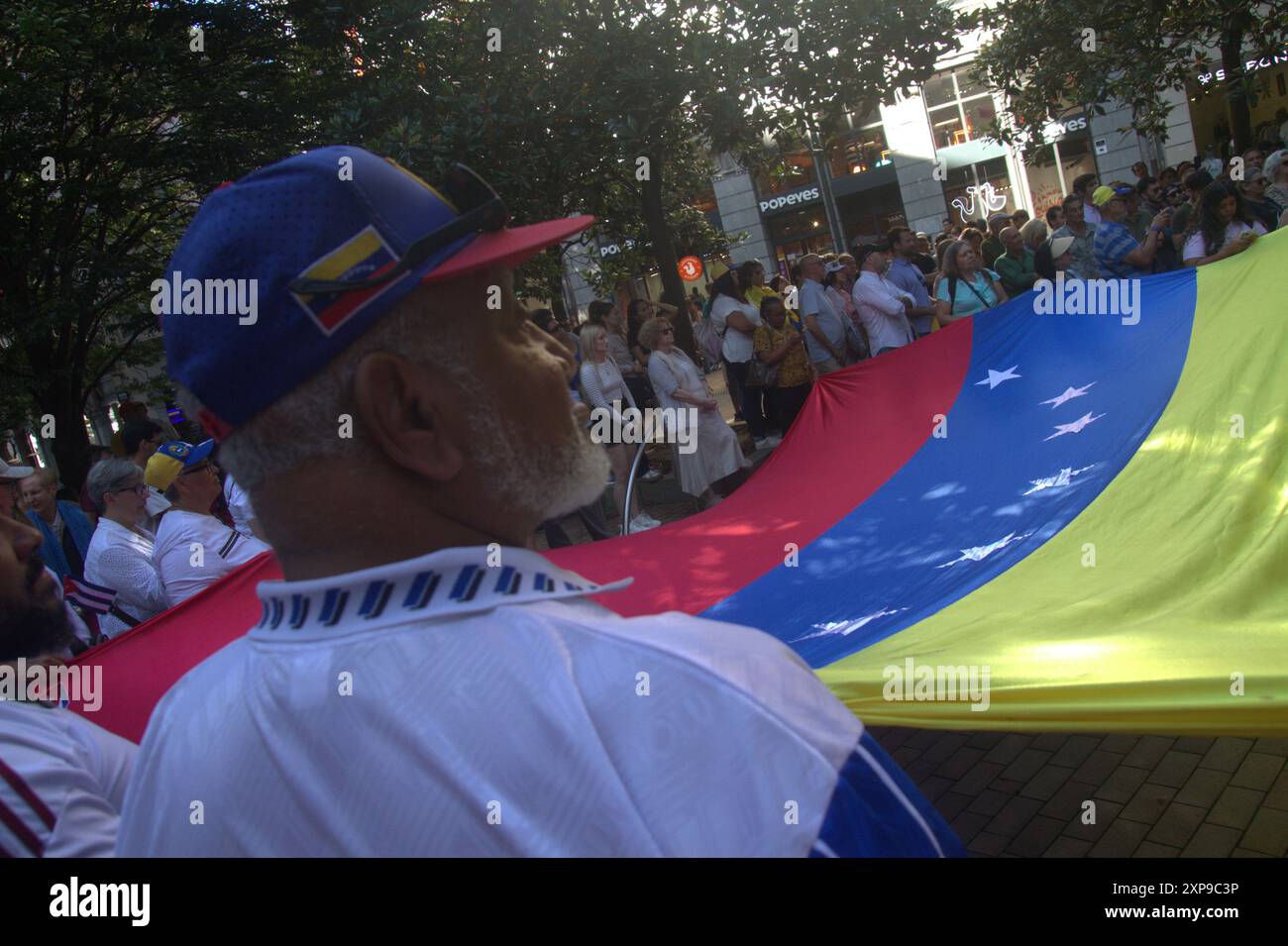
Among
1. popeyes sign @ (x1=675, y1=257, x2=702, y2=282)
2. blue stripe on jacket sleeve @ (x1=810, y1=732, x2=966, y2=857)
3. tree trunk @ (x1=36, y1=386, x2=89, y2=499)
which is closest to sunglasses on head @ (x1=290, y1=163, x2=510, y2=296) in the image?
blue stripe on jacket sleeve @ (x1=810, y1=732, x2=966, y2=857)

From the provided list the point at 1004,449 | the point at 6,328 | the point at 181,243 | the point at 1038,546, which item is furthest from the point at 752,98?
the point at 181,243

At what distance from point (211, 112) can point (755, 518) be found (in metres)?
10.1

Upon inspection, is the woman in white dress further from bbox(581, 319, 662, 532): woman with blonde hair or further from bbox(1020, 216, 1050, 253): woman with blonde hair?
bbox(1020, 216, 1050, 253): woman with blonde hair

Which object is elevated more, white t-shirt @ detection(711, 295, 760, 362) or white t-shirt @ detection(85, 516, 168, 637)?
white t-shirt @ detection(711, 295, 760, 362)

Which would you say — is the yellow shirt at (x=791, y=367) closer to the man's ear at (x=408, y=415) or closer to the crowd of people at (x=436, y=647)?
the crowd of people at (x=436, y=647)

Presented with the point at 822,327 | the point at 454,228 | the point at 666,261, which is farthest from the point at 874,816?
the point at 666,261

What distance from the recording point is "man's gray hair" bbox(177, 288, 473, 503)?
3.61 feet

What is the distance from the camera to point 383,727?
0.94 m

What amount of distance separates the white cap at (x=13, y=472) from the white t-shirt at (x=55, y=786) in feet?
11.4

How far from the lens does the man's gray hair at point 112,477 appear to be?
5.50 m

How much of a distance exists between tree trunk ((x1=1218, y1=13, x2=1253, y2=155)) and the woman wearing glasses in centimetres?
1289

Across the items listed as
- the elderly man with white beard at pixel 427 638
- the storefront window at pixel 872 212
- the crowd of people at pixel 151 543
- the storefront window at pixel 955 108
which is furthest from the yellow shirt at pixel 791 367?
the storefront window at pixel 955 108

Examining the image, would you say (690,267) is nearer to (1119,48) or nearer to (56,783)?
(1119,48)

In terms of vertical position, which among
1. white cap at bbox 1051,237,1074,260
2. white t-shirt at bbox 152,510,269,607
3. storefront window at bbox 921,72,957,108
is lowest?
white t-shirt at bbox 152,510,269,607
